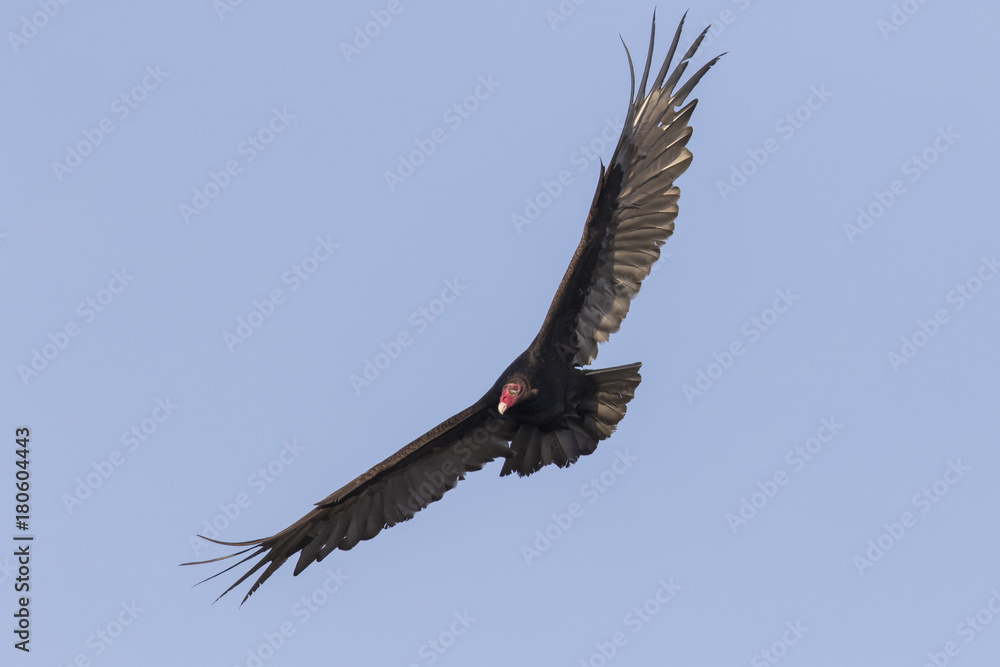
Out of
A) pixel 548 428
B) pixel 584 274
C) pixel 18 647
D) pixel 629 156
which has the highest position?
pixel 629 156

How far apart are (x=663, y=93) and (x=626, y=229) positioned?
1321 mm

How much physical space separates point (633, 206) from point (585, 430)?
250cm

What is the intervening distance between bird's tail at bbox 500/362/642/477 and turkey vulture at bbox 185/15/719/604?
0.03ft

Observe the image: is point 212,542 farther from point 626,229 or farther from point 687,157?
point 687,157

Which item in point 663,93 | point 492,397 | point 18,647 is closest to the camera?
point 663,93

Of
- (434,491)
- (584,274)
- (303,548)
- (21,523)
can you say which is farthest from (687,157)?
(21,523)

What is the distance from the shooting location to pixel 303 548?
13523 millimetres

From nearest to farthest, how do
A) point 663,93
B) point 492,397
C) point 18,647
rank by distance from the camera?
point 663,93 < point 492,397 < point 18,647

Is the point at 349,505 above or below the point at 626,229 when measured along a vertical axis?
below

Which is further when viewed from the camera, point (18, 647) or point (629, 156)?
point (18, 647)

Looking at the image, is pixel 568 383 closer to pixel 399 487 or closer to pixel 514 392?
pixel 514 392

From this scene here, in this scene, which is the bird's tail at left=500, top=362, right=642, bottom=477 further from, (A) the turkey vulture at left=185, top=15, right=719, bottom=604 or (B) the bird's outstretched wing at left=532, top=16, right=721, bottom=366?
(B) the bird's outstretched wing at left=532, top=16, right=721, bottom=366

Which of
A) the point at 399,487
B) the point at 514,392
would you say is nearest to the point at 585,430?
the point at 514,392

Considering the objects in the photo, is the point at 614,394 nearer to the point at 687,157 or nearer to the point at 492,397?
the point at 492,397
